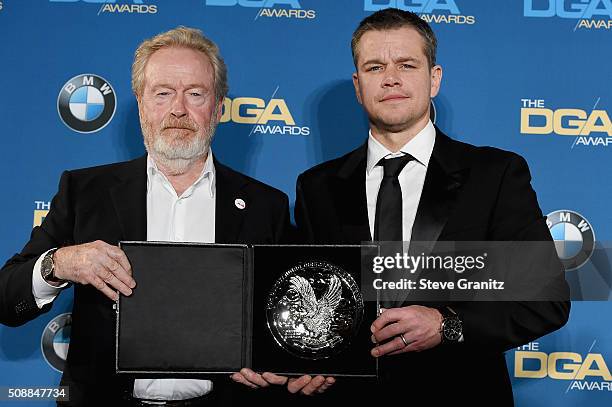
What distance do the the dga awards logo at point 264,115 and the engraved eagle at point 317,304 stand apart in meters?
1.06

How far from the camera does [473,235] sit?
2.14 meters

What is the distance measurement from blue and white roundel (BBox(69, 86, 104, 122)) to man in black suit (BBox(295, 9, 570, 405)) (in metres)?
0.95

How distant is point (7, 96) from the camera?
9.70 ft

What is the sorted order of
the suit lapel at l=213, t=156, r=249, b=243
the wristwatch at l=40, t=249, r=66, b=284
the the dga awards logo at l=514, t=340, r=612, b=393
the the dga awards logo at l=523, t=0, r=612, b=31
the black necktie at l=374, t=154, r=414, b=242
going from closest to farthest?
1. the wristwatch at l=40, t=249, r=66, b=284
2. the black necktie at l=374, t=154, r=414, b=242
3. the suit lapel at l=213, t=156, r=249, b=243
4. the the dga awards logo at l=514, t=340, r=612, b=393
5. the the dga awards logo at l=523, t=0, r=612, b=31

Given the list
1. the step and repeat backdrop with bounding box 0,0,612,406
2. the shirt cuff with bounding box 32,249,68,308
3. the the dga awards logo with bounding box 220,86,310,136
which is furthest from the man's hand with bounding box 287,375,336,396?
the the dga awards logo with bounding box 220,86,310,136

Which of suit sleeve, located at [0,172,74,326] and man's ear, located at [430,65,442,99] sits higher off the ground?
man's ear, located at [430,65,442,99]

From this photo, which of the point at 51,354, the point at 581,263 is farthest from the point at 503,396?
the point at 51,354

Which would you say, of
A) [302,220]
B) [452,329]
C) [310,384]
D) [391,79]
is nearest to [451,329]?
[452,329]

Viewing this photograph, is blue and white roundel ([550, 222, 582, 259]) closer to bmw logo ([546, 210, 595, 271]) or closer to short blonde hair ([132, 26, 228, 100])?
bmw logo ([546, 210, 595, 271])

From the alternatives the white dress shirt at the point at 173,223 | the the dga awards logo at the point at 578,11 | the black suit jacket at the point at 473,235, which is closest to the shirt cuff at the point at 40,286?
the white dress shirt at the point at 173,223

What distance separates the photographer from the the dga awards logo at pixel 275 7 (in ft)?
9.83

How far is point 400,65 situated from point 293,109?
0.74 metres

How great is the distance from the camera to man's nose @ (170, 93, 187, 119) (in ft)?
7.59

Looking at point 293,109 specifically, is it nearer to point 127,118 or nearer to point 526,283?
point 127,118
